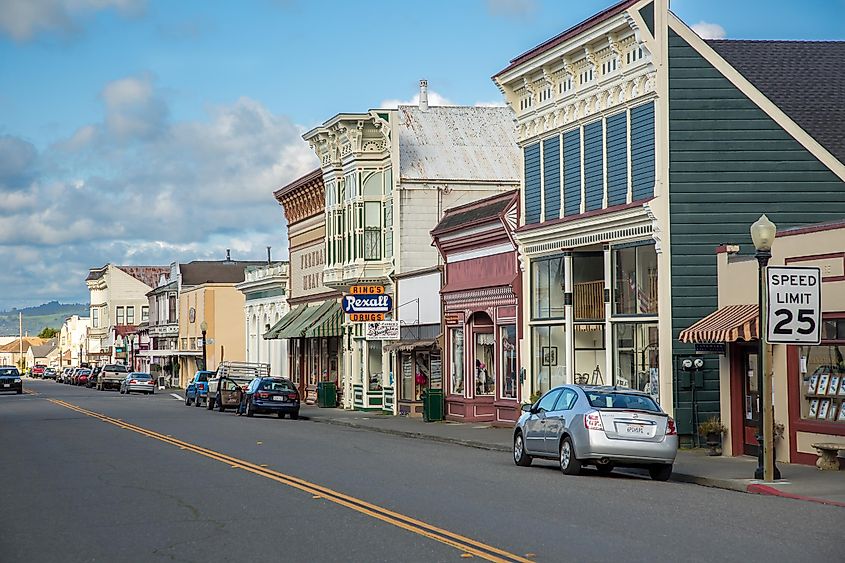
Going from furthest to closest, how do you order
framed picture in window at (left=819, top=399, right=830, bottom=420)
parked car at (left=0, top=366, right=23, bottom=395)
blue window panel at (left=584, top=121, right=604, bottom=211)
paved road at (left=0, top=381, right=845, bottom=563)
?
parked car at (left=0, top=366, right=23, bottom=395), blue window panel at (left=584, top=121, right=604, bottom=211), framed picture in window at (left=819, top=399, right=830, bottom=420), paved road at (left=0, top=381, right=845, bottom=563)

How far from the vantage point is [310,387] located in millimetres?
60250

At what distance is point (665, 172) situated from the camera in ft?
93.2

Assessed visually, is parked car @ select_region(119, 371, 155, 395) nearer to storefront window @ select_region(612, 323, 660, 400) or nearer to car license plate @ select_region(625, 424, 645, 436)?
storefront window @ select_region(612, 323, 660, 400)

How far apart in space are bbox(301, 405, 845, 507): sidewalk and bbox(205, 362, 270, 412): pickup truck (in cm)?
1262

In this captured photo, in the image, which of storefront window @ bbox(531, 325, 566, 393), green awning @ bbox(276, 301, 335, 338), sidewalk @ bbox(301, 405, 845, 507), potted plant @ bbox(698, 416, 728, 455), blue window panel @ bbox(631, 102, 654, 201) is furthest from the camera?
green awning @ bbox(276, 301, 335, 338)

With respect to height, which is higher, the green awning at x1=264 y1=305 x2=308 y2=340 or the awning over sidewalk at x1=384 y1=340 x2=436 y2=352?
the green awning at x1=264 y1=305 x2=308 y2=340

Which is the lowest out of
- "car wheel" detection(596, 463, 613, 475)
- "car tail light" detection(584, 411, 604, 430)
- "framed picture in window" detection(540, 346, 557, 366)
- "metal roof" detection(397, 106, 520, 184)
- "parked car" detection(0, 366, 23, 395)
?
"parked car" detection(0, 366, 23, 395)

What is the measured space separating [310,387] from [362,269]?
11800 mm

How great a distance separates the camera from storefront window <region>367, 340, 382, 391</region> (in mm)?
50781

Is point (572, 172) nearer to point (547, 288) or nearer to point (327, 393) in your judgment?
point (547, 288)

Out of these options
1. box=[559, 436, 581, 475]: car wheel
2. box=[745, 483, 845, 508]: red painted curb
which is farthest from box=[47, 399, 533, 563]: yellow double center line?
box=[745, 483, 845, 508]: red painted curb

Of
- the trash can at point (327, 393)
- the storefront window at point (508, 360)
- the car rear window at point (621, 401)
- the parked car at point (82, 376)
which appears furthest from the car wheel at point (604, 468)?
the parked car at point (82, 376)

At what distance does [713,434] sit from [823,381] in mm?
3397

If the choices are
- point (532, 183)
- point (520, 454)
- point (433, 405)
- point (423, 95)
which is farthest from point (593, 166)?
point (423, 95)
